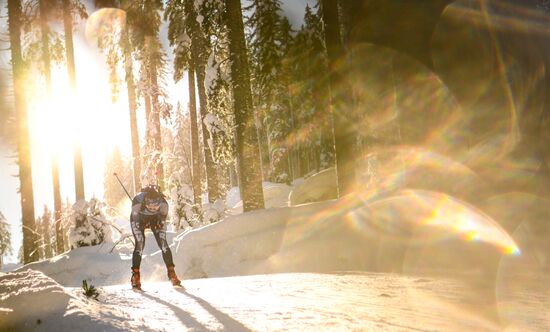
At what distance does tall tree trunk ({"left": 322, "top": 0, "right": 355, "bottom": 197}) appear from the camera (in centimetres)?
931

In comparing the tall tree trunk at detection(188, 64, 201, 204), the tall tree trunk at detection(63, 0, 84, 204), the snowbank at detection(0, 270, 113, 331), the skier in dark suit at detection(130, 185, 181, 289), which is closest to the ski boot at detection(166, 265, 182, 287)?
the skier in dark suit at detection(130, 185, 181, 289)

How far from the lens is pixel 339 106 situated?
923cm

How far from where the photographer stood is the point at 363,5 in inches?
395

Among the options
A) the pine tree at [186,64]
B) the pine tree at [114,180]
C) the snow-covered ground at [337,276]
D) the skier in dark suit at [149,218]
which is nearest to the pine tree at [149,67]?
the pine tree at [186,64]

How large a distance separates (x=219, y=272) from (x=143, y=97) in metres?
12.5

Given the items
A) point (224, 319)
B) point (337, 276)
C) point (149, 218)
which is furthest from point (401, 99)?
point (224, 319)

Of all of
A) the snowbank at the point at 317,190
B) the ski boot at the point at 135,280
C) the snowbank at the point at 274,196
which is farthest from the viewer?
the snowbank at the point at 274,196

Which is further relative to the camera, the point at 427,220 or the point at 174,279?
the point at 427,220

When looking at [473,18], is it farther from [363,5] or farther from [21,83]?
[21,83]

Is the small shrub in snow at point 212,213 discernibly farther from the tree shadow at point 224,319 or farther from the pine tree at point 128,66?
the tree shadow at point 224,319

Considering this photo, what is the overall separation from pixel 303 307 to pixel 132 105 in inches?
662

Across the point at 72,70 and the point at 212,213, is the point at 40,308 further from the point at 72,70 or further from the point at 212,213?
the point at 72,70

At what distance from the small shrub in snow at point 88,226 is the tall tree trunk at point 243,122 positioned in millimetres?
6422

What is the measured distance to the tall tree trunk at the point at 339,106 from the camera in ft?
30.6
